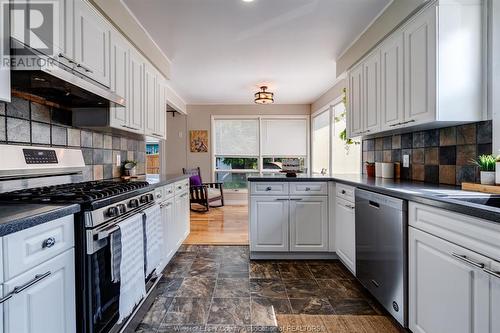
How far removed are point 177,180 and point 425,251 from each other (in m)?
2.30

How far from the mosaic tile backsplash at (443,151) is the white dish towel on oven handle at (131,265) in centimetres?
229

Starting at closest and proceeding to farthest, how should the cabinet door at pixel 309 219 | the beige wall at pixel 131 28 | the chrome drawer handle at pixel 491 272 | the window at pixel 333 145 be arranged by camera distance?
1. the chrome drawer handle at pixel 491 272
2. the beige wall at pixel 131 28
3. the cabinet door at pixel 309 219
4. the window at pixel 333 145

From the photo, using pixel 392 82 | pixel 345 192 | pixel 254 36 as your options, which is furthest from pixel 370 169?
pixel 254 36

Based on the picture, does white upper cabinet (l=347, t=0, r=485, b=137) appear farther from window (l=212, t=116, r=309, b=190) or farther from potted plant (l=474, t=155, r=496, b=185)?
window (l=212, t=116, r=309, b=190)

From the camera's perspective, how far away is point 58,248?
107cm

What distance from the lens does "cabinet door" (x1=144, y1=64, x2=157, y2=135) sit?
2.83m

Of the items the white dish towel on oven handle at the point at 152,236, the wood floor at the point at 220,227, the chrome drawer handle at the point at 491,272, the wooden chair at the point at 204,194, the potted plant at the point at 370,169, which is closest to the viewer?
the chrome drawer handle at the point at 491,272

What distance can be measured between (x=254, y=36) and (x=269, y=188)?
1.68 metres

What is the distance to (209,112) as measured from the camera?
21.2 feet

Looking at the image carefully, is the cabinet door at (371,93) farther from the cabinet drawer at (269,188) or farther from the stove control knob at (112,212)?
the stove control knob at (112,212)

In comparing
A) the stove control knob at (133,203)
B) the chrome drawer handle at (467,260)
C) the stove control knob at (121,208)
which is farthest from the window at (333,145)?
the stove control knob at (121,208)

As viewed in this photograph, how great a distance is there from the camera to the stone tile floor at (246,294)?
5.90 feet

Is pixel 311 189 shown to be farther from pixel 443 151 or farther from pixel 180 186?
pixel 180 186

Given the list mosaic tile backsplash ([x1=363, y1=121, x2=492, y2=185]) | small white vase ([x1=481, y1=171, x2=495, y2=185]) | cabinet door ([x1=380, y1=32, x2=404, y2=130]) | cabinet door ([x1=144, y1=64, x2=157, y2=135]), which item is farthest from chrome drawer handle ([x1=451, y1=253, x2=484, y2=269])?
cabinet door ([x1=144, y1=64, x2=157, y2=135])
